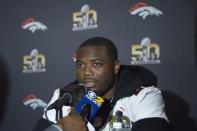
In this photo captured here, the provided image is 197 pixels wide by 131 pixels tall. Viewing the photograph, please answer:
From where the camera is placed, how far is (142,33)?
1.73 metres

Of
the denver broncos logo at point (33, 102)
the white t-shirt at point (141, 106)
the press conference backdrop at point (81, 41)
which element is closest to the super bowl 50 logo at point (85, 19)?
the press conference backdrop at point (81, 41)

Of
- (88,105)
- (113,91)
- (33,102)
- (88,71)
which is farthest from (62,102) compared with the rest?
(33,102)

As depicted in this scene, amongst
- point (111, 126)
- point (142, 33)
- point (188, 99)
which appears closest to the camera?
point (111, 126)

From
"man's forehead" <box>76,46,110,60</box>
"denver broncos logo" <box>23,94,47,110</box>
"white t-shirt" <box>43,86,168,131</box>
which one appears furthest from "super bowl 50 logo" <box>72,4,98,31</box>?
"white t-shirt" <box>43,86,168,131</box>

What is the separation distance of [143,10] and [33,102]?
0.86 meters

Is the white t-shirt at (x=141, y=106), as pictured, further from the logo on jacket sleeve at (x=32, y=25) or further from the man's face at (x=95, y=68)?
the logo on jacket sleeve at (x=32, y=25)

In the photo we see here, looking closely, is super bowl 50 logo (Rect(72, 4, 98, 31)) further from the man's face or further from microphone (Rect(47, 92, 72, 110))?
microphone (Rect(47, 92, 72, 110))

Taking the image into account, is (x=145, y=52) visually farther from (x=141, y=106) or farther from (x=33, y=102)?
(x=33, y=102)

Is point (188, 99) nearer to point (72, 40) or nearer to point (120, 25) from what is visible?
point (120, 25)

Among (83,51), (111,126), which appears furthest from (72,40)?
(111,126)

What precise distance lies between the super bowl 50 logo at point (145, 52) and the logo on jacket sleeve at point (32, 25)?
0.61 meters

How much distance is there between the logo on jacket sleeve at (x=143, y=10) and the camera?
1.71 metres

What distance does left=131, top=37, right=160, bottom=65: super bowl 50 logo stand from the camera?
1.69m

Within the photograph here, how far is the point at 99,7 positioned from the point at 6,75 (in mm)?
→ 750
